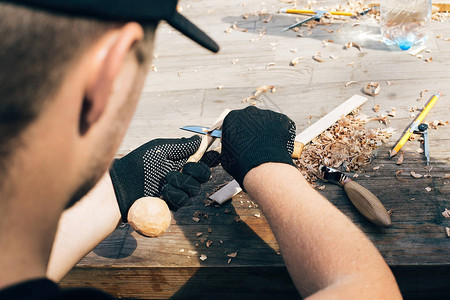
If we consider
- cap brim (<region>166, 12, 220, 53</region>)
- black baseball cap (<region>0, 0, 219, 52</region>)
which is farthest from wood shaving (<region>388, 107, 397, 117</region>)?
black baseball cap (<region>0, 0, 219, 52</region>)

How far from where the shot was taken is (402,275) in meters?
1.39

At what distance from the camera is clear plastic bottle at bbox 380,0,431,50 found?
7.88 feet

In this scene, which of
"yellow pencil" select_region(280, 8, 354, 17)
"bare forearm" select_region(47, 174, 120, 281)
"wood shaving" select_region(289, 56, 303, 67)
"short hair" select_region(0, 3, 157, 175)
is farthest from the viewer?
"yellow pencil" select_region(280, 8, 354, 17)

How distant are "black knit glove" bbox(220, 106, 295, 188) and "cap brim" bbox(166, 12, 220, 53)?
0.50 m

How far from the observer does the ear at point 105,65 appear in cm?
60

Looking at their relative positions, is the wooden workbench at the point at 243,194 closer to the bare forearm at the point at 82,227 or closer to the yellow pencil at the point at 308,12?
the yellow pencil at the point at 308,12

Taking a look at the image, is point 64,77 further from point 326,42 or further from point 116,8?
point 326,42

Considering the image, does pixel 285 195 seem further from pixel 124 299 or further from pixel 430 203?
pixel 124 299

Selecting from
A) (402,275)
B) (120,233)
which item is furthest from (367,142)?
(120,233)

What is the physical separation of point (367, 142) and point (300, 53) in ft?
3.18

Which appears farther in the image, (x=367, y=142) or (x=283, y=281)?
(x=367, y=142)

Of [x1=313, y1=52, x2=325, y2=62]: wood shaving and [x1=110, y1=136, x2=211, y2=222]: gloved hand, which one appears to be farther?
[x1=313, y1=52, x2=325, y2=62]: wood shaving

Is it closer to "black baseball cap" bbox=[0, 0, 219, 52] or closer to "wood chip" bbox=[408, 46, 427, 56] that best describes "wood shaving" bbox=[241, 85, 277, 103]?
"wood chip" bbox=[408, 46, 427, 56]

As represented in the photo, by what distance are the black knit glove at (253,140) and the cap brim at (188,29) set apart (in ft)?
1.65
